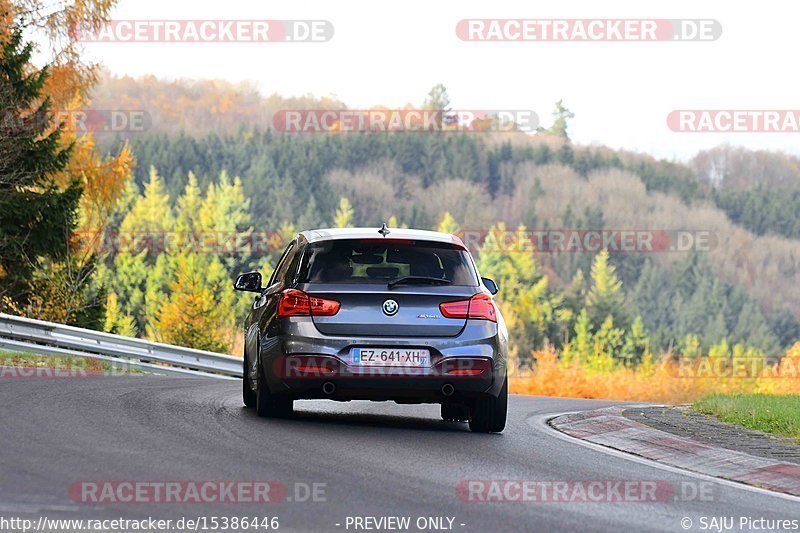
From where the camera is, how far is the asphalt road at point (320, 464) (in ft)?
22.6

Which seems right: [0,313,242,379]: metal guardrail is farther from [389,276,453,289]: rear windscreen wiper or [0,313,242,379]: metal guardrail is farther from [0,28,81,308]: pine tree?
[389,276,453,289]: rear windscreen wiper

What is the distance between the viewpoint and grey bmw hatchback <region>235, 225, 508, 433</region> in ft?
35.5

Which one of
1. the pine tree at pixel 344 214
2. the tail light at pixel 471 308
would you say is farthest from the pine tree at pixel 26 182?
the pine tree at pixel 344 214

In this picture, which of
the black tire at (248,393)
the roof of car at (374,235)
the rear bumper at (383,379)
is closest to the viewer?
the rear bumper at (383,379)

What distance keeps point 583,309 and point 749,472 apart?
134m

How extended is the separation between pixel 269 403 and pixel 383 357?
56.9 inches
